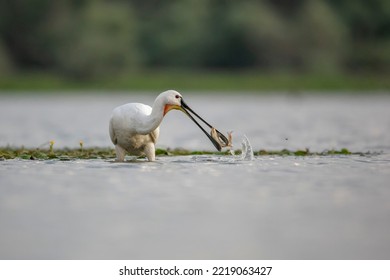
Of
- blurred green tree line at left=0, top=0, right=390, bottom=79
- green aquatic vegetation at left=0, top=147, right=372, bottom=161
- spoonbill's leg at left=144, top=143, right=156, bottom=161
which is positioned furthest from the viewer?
blurred green tree line at left=0, top=0, right=390, bottom=79

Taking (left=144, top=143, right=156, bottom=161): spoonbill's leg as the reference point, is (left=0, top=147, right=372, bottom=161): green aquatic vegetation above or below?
below

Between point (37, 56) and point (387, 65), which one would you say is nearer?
point (387, 65)

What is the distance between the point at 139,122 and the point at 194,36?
60.2 m

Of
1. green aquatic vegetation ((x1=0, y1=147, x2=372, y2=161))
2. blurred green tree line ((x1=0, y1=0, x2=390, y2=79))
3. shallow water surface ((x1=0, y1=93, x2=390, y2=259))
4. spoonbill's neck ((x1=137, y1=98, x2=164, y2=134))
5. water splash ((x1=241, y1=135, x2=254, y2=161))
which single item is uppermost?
blurred green tree line ((x1=0, y1=0, x2=390, y2=79))

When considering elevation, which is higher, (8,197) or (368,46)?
(368,46)

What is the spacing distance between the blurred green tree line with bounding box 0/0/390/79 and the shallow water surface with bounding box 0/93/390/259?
52731mm

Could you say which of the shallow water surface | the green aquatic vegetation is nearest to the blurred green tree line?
the green aquatic vegetation

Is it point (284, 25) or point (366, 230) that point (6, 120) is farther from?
point (284, 25)

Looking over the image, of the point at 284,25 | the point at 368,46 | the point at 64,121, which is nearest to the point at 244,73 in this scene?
the point at 284,25

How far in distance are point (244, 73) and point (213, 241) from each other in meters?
64.1

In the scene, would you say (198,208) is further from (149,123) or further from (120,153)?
(120,153)

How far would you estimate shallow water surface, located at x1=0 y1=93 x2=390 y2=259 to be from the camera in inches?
354

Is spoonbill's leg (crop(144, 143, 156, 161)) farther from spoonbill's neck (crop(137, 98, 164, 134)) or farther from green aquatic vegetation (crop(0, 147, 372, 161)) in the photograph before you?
green aquatic vegetation (crop(0, 147, 372, 161))

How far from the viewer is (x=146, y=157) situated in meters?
15.9
